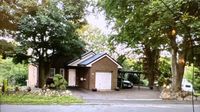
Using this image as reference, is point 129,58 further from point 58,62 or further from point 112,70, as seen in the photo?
point 58,62

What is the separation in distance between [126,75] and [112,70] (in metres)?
2.97

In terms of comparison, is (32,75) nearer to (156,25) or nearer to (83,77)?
(83,77)

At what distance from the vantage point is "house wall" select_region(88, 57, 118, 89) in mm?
21625

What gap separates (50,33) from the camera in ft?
59.0

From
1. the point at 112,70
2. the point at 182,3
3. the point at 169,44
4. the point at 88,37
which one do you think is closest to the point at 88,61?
the point at 112,70

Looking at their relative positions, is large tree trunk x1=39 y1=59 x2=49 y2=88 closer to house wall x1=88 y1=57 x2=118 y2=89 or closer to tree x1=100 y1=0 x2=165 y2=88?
house wall x1=88 y1=57 x2=118 y2=89

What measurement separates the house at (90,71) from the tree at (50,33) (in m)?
2.36

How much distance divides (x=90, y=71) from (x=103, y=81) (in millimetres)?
1046

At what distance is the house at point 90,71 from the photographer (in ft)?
71.5

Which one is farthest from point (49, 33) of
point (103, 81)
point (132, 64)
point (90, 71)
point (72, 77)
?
point (132, 64)

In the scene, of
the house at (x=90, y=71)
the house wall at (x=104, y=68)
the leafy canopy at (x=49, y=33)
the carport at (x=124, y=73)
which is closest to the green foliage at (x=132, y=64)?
the carport at (x=124, y=73)

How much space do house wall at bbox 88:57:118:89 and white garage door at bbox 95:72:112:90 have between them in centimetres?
24

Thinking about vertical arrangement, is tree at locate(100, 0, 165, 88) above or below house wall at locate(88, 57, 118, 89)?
above

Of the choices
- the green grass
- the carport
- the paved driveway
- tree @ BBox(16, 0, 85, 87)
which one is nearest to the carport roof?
tree @ BBox(16, 0, 85, 87)
